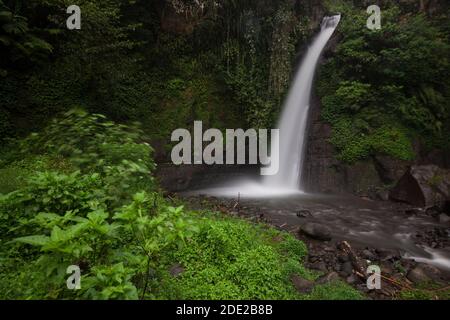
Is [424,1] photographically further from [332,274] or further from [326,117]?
[332,274]

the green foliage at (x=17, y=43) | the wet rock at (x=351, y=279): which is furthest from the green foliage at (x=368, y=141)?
the green foliage at (x=17, y=43)

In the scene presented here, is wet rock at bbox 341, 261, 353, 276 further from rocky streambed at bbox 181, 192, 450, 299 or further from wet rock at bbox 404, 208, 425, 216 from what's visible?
wet rock at bbox 404, 208, 425, 216

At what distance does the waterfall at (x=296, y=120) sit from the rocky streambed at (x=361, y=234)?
1686 mm

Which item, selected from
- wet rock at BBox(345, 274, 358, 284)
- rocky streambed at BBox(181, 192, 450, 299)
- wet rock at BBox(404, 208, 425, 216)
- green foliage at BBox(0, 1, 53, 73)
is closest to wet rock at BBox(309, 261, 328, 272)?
rocky streambed at BBox(181, 192, 450, 299)

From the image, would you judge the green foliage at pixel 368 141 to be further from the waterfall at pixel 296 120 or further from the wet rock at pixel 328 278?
the wet rock at pixel 328 278

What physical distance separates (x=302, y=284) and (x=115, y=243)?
8.95ft

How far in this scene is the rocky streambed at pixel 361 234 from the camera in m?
5.12

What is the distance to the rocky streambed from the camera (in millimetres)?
5125

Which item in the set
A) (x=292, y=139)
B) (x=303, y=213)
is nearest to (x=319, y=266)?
(x=303, y=213)

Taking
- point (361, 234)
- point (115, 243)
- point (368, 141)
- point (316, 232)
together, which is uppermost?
point (368, 141)

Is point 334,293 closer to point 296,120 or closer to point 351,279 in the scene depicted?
point 351,279

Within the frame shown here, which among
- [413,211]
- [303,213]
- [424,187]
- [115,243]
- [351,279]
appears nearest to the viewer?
[115,243]

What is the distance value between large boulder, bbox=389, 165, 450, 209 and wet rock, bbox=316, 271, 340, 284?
638 centimetres

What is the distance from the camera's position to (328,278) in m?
4.72
